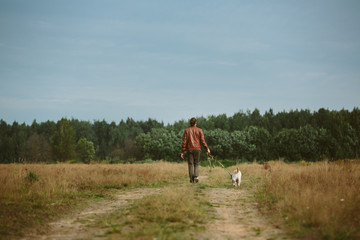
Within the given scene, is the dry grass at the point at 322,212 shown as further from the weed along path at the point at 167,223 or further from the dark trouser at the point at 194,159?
the dark trouser at the point at 194,159

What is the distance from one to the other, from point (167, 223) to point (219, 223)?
1.18 m

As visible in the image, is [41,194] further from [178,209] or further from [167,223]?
[167,223]

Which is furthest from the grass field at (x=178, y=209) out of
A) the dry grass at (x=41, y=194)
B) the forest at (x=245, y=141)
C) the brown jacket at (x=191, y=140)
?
the forest at (x=245, y=141)

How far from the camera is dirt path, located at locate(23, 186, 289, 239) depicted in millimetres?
5871

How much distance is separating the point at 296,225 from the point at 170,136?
6731 centimetres

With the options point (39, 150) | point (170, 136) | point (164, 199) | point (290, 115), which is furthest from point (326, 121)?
point (164, 199)

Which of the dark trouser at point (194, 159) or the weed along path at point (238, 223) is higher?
the dark trouser at point (194, 159)

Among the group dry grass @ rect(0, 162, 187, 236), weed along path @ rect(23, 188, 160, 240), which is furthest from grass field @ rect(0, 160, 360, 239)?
weed along path @ rect(23, 188, 160, 240)

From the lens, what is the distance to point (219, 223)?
264 inches

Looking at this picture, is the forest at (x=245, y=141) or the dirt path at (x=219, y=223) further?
the forest at (x=245, y=141)

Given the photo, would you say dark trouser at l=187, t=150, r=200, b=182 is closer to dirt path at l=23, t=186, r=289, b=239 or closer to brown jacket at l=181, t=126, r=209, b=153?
brown jacket at l=181, t=126, r=209, b=153

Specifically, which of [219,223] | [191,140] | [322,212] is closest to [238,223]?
[219,223]

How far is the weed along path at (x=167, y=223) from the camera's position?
575cm

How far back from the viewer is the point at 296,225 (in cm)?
625
